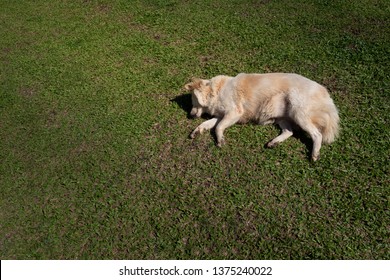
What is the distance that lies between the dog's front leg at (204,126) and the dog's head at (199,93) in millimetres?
255

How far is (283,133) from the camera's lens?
501 cm

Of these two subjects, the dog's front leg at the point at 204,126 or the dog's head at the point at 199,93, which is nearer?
the dog's front leg at the point at 204,126

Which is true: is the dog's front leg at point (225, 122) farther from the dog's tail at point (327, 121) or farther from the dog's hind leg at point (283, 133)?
the dog's tail at point (327, 121)

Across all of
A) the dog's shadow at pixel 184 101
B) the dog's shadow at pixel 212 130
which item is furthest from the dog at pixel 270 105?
the dog's shadow at pixel 184 101

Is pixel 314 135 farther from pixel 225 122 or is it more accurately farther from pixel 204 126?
pixel 204 126

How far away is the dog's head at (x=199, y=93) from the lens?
5.38 metres

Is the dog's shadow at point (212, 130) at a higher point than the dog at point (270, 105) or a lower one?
lower

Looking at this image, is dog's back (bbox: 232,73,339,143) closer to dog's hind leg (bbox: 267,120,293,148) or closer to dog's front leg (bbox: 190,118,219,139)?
dog's hind leg (bbox: 267,120,293,148)

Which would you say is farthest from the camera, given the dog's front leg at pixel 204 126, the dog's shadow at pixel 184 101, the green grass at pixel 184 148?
the dog's shadow at pixel 184 101

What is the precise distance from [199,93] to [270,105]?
1175mm

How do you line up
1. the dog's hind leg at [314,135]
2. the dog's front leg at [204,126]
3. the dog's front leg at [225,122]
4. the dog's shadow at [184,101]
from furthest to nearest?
the dog's shadow at [184,101]
the dog's front leg at [204,126]
the dog's front leg at [225,122]
the dog's hind leg at [314,135]

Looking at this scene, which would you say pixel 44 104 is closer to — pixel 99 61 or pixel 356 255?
pixel 99 61

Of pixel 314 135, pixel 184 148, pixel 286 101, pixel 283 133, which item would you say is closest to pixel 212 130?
pixel 184 148
